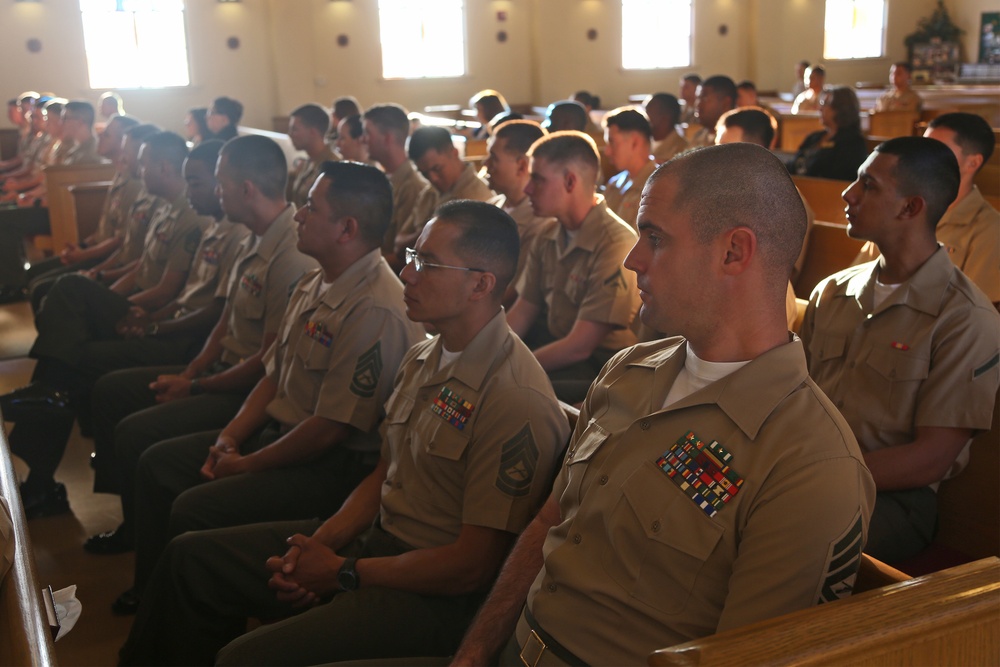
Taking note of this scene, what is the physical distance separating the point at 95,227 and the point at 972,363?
5.71 m

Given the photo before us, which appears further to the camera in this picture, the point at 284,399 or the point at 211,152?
the point at 211,152

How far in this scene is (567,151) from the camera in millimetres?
3115

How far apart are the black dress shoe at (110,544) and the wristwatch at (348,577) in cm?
147

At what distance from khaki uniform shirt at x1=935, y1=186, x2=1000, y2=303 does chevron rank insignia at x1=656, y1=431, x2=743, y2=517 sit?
2.21 m

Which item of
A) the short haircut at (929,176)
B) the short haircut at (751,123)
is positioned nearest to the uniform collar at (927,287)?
the short haircut at (929,176)

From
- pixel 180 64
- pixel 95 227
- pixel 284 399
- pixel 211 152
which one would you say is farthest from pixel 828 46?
pixel 284 399

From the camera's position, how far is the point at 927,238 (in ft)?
6.96

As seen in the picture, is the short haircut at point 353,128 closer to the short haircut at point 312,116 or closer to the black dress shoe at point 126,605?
the short haircut at point 312,116

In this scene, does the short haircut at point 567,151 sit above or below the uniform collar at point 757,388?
above

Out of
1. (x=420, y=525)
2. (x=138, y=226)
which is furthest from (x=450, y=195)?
(x=420, y=525)

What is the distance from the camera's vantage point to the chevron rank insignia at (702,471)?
48.9 inches

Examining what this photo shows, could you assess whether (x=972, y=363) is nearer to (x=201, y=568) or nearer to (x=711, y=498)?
(x=711, y=498)

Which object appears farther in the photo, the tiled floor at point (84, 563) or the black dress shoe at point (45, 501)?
the black dress shoe at point (45, 501)

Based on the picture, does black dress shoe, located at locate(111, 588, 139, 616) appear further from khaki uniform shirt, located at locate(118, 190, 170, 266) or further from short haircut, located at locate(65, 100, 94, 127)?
short haircut, located at locate(65, 100, 94, 127)
